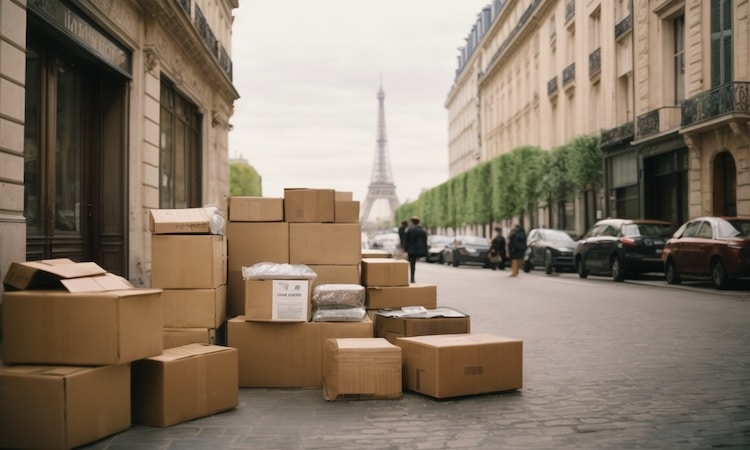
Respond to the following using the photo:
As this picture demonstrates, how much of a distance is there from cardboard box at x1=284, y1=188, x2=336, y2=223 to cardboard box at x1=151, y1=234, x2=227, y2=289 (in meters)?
1.09

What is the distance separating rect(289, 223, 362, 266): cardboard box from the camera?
702 centimetres

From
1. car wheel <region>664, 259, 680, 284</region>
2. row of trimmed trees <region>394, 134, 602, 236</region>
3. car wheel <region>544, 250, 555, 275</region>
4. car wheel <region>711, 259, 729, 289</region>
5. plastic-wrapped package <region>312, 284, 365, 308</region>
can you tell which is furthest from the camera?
row of trimmed trees <region>394, 134, 602, 236</region>

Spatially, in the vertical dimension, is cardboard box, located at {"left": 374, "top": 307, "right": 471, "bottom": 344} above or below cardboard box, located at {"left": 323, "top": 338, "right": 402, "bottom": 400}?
above

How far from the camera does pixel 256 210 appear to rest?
7.02m

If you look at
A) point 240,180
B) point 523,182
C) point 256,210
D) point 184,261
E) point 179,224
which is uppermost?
point 240,180

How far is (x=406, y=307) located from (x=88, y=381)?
343cm

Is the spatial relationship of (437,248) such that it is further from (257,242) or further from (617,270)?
(257,242)

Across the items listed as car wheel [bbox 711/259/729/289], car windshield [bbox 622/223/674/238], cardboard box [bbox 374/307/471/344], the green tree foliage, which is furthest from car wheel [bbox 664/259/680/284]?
the green tree foliage

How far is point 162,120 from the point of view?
15055 mm

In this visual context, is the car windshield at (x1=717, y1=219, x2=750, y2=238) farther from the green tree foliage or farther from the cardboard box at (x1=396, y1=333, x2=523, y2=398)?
the green tree foliage

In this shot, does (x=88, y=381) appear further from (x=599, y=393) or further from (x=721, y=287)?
(x=721, y=287)

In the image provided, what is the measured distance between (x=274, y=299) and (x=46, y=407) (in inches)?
86.9

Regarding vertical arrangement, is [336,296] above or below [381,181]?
below

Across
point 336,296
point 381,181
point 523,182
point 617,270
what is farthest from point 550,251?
point 381,181
